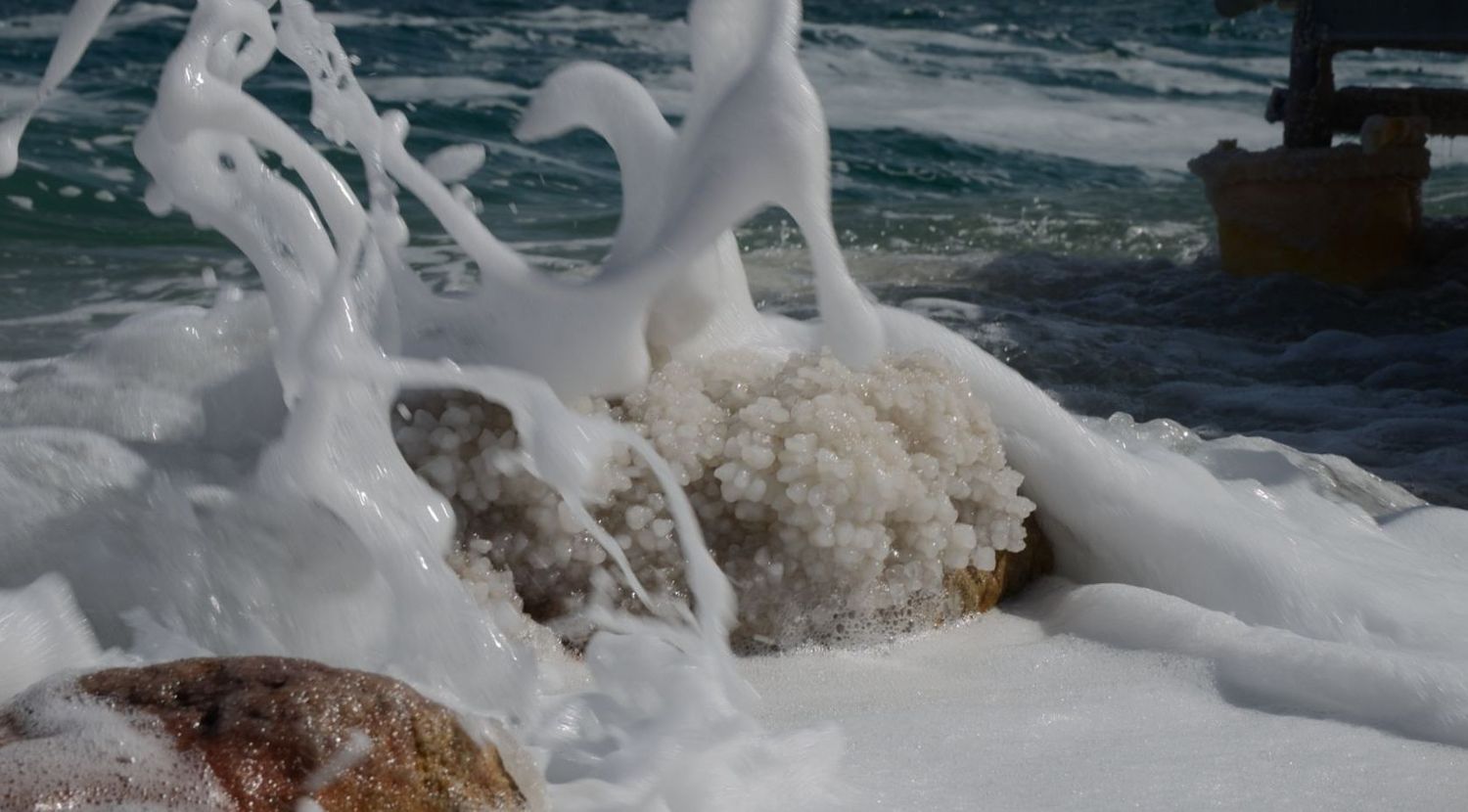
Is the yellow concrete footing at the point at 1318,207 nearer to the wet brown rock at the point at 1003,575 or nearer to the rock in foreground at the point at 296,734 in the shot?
the wet brown rock at the point at 1003,575

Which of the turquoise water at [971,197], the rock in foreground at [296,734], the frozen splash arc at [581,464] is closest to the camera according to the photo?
the rock in foreground at [296,734]

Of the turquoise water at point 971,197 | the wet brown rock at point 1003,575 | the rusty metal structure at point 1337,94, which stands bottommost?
the turquoise water at point 971,197

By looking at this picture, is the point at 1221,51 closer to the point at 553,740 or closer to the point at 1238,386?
the point at 1238,386

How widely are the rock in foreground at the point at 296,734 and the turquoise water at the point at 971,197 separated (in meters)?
2.85

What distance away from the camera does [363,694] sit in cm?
154

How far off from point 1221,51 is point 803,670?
1906 centimetres

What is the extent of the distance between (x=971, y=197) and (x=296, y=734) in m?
9.87

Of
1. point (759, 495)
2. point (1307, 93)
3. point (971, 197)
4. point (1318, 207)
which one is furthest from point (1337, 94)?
point (759, 495)

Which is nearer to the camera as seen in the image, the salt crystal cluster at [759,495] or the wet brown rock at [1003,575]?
the salt crystal cluster at [759,495]

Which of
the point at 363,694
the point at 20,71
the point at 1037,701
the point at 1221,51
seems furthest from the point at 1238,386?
the point at 1221,51

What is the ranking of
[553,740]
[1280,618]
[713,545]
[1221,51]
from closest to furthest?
[553,740], [713,545], [1280,618], [1221,51]

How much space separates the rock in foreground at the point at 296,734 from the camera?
1444mm

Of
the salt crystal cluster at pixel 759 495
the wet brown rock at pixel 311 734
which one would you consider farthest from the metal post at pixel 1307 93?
the wet brown rock at pixel 311 734

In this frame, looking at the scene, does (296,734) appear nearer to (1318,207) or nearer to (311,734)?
(311,734)
